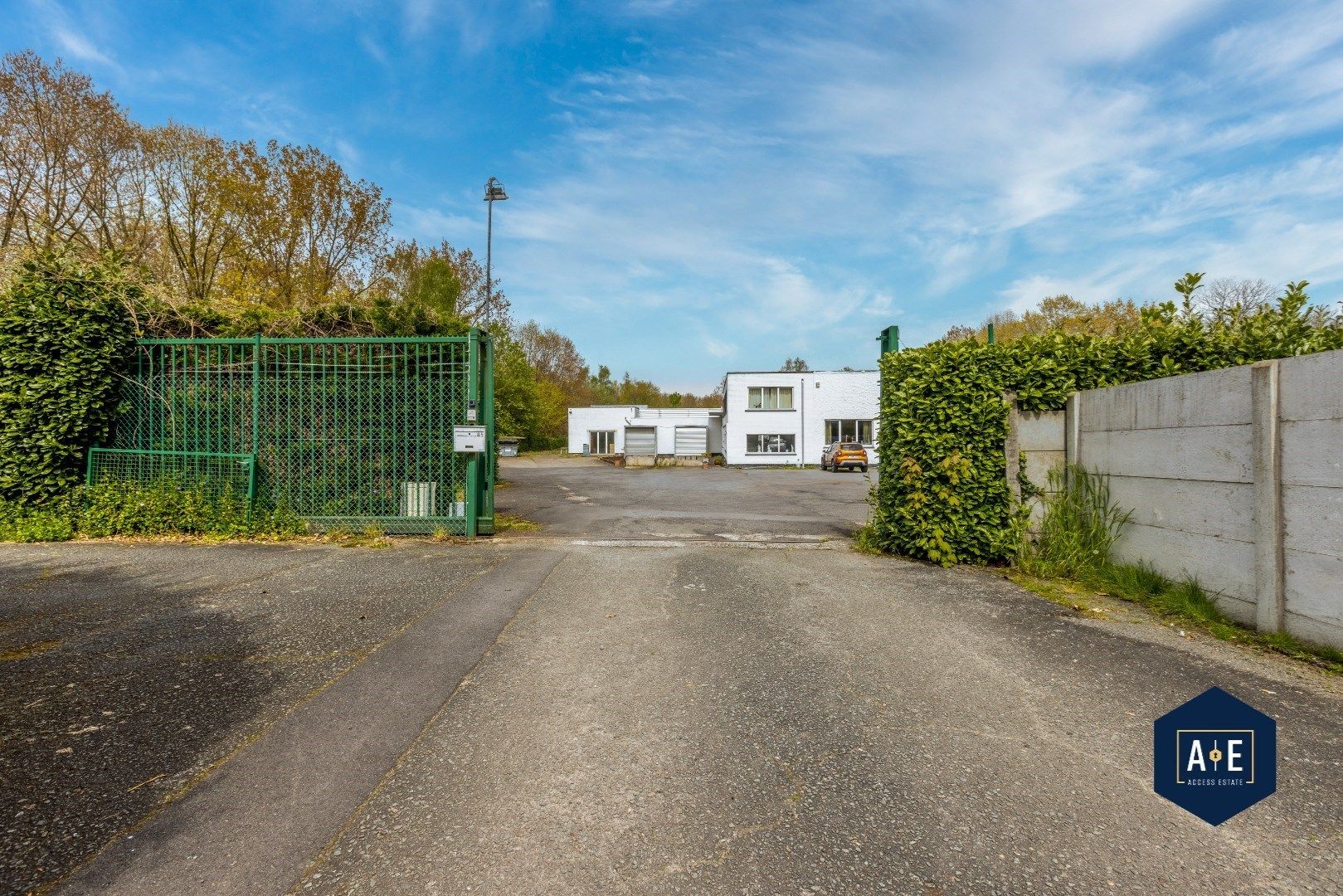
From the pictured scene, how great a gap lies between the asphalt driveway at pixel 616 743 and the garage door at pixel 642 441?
1243 inches

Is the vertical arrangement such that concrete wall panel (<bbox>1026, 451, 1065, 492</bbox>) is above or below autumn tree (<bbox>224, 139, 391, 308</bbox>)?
below

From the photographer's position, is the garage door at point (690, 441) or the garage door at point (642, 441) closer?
the garage door at point (642, 441)

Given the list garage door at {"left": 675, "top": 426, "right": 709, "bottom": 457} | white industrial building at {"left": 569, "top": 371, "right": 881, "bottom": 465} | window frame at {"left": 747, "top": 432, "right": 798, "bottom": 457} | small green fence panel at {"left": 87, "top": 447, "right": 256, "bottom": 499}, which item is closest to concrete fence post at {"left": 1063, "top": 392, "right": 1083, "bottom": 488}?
small green fence panel at {"left": 87, "top": 447, "right": 256, "bottom": 499}

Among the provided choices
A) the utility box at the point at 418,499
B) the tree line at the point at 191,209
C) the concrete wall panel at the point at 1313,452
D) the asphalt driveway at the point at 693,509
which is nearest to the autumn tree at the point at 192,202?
the tree line at the point at 191,209

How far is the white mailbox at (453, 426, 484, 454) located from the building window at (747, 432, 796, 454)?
30852mm

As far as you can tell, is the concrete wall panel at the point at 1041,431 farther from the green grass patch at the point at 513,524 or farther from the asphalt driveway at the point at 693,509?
the green grass patch at the point at 513,524

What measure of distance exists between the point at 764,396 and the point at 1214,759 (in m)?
35.3

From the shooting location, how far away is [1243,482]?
4168 mm

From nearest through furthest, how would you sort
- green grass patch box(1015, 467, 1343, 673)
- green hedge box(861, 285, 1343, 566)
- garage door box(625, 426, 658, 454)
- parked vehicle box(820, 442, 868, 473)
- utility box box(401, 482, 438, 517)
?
green grass patch box(1015, 467, 1343, 673) → green hedge box(861, 285, 1343, 566) → utility box box(401, 482, 438, 517) → parked vehicle box(820, 442, 868, 473) → garage door box(625, 426, 658, 454)

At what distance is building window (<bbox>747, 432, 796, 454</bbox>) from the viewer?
36.9 metres

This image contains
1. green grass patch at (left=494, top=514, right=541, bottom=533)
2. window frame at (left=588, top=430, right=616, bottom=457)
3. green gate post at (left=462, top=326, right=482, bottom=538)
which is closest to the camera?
green gate post at (left=462, top=326, right=482, bottom=538)

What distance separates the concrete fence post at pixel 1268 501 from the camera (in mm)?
→ 3895

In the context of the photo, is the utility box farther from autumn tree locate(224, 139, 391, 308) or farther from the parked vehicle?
the parked vehicle

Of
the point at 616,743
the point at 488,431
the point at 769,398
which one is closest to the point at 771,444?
the point at 769,398
